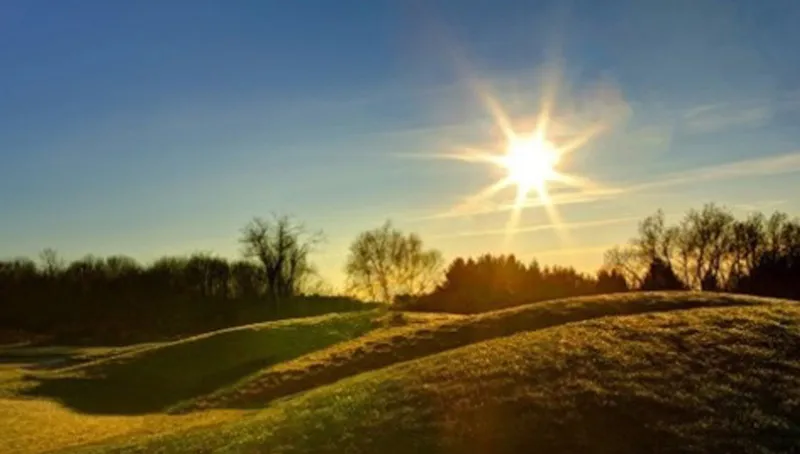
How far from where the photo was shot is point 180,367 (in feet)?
163

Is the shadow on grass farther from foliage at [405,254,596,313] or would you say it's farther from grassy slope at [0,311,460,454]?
foliage at [405,254,596,313]

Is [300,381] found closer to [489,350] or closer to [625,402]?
[489,350]

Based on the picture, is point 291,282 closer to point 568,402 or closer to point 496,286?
point 496,286

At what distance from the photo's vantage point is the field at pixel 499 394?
21469 millimetres

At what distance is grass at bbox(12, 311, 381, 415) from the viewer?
141 ft

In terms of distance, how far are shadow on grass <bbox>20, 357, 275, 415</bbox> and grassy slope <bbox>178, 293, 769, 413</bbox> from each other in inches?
116

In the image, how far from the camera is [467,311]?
2717 inches

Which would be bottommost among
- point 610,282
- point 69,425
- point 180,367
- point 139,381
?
point 69,425

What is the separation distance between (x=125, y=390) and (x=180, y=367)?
5007 millimetres

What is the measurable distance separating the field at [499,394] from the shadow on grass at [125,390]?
0.56 ft

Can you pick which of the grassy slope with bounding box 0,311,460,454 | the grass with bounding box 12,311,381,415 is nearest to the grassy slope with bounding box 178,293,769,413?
the grassy slope with bounding box 0,311,460,454

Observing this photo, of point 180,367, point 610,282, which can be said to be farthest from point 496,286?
point 180,367

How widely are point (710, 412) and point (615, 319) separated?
11.5 metres

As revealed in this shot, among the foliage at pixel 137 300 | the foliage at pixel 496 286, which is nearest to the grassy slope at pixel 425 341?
the foliage at pixel 496 286
